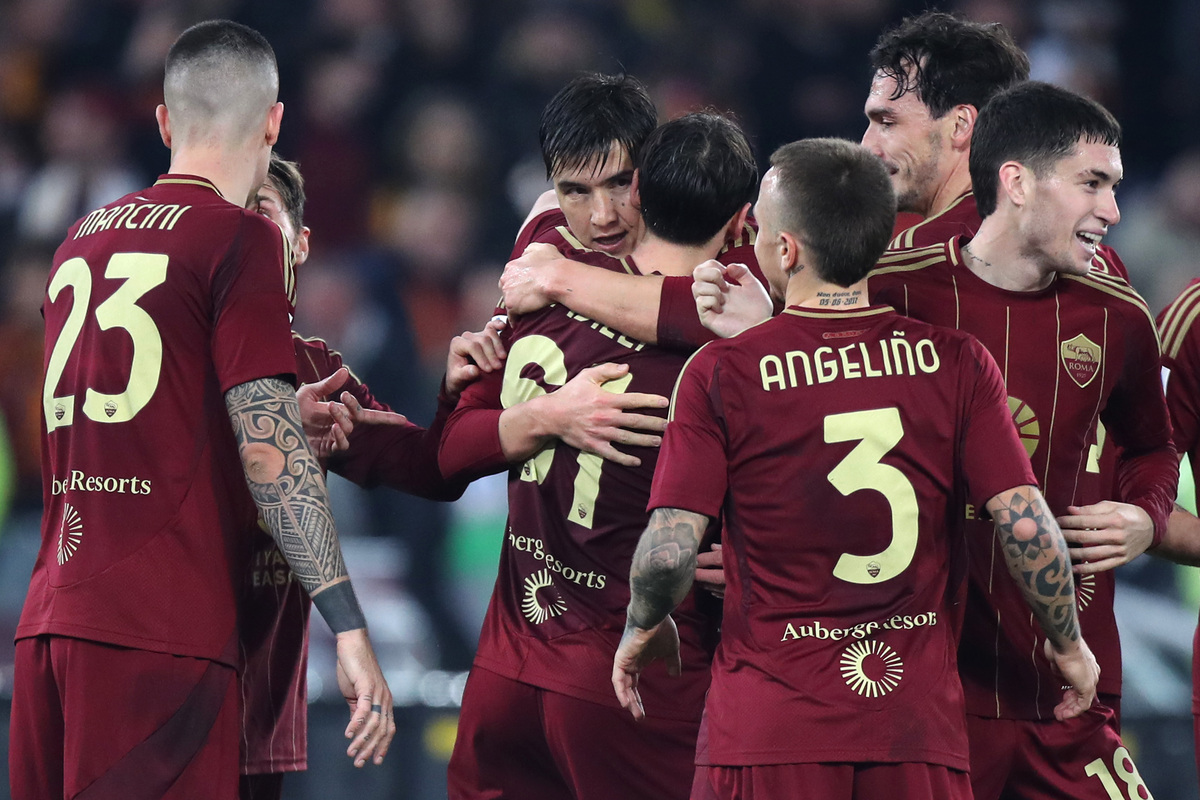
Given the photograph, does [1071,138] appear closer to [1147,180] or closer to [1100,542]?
[1100,542]

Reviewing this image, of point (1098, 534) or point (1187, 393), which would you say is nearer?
point (1098, 534)

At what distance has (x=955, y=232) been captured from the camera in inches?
135

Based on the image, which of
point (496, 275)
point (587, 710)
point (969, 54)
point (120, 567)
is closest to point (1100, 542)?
point (587, 710)

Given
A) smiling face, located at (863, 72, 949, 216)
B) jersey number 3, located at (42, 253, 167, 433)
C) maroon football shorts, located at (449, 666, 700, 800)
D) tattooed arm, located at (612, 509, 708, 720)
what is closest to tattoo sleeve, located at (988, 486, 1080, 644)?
tattooed arm, located at (612, 509, 708, 720)

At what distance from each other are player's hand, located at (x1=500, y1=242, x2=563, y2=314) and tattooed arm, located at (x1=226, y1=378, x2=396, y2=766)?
2.08 feet

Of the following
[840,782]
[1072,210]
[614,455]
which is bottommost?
[840,782]

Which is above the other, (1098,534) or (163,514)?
(163,514)

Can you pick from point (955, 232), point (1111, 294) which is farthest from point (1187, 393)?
point (955, 232)

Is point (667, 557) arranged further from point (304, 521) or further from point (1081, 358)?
point (1081, 358)

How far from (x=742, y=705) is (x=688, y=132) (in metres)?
1.35

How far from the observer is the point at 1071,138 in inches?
120

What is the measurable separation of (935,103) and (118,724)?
2.68 m

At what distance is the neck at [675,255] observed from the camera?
3277mm

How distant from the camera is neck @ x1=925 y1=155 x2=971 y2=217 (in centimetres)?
388
